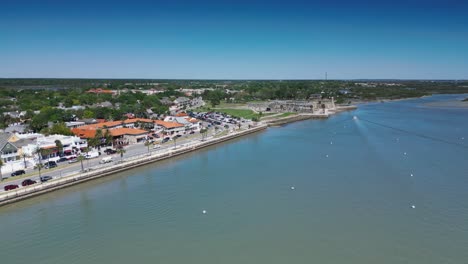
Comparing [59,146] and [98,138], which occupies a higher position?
[98,138]

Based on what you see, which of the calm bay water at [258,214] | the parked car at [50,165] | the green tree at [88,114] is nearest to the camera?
the calm bay water at [258,214]

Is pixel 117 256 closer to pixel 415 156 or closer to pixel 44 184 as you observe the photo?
pixel 44 184

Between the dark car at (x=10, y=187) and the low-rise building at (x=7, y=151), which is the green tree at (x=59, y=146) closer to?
the low-rise building at (x=7, y=151)

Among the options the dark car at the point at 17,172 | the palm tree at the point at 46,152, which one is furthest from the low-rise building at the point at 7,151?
the dark car at the point at 17,172

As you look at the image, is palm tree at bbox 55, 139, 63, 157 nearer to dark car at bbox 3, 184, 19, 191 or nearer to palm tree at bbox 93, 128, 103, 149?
palm tree at bbox 93, 128, 103, 149

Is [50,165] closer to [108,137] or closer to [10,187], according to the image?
[10,187]

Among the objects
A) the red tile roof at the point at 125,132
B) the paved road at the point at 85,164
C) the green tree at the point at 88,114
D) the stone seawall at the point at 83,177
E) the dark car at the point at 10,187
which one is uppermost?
the green tree at the point at 88,114

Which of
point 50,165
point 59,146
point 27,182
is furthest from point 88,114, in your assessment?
point 27,182

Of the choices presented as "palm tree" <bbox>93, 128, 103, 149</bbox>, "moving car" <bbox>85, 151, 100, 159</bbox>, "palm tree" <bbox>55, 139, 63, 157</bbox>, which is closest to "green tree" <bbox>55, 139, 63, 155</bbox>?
"palm tree" <bbox>55, 139, 63, 157</bbox>

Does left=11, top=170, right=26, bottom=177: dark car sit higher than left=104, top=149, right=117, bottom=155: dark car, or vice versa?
left=104, top=149, right=117, bottom=155: dark car
